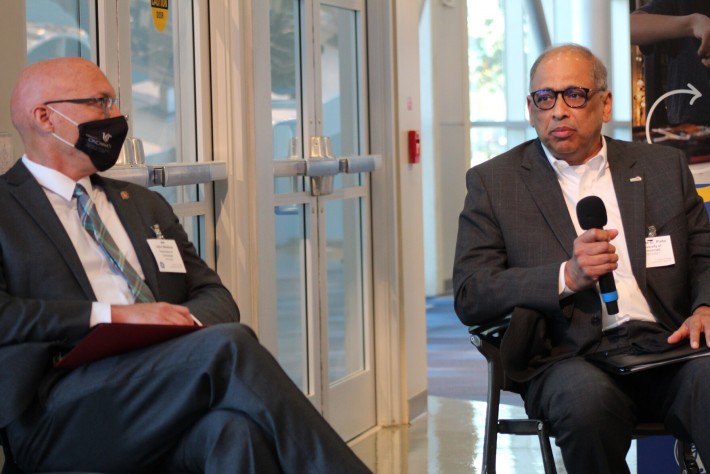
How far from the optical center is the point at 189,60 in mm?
4250

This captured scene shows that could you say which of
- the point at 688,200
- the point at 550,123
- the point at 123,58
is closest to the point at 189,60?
the point at 123,58

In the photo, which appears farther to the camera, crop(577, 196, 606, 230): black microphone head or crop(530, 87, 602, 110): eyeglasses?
crop(530, 87, 602, 110): eyeglasses

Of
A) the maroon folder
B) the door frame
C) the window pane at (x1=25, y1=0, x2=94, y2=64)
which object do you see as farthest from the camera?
the door frame

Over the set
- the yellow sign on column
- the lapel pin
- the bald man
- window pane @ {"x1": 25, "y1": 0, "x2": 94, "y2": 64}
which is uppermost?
the yellow sign on column

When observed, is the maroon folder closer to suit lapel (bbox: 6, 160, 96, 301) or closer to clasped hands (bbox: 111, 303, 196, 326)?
clasped hands (bbox: 111, 303, 196, 326)

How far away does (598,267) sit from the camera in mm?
3111

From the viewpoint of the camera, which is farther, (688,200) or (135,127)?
(135,127)

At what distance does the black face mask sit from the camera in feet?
10.1

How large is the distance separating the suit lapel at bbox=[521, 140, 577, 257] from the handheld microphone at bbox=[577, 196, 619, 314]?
25 centimetres

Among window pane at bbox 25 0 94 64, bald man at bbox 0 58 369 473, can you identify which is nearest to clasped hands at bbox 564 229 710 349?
bald man at bbox 0 58 369 473

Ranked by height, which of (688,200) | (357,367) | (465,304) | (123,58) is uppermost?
(123,58)

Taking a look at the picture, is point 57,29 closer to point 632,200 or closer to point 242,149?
point 242,149

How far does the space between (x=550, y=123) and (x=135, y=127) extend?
1.43m

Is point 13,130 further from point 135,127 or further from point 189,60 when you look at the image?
point 189,60
